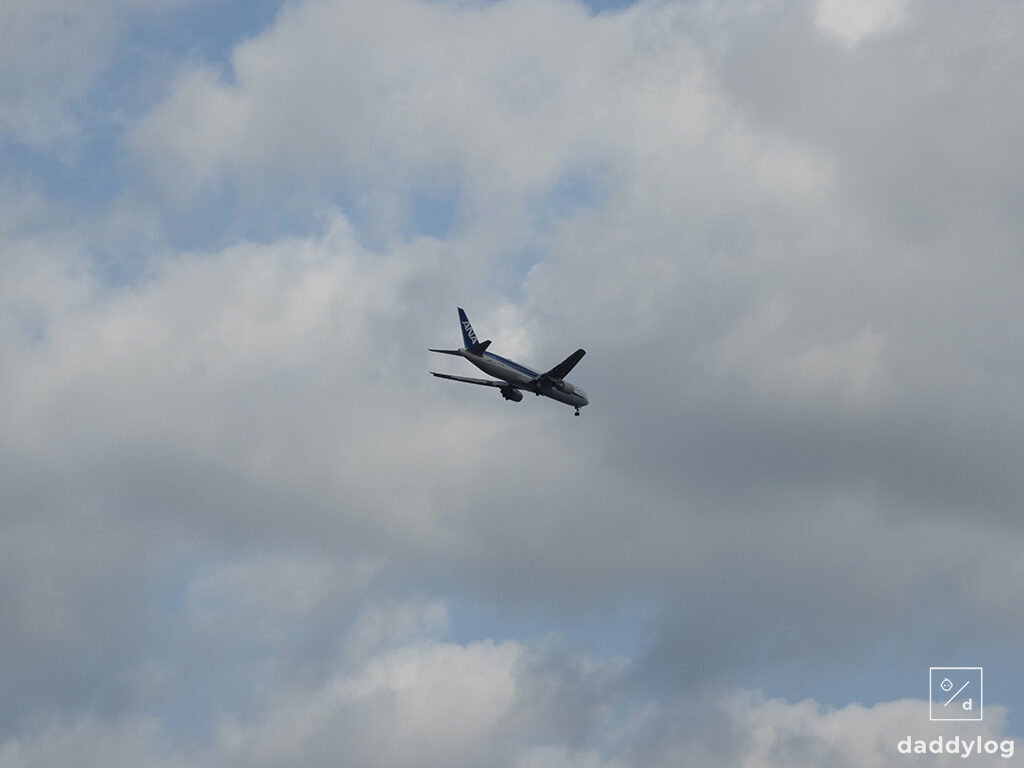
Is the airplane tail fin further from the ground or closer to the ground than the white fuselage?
further from the ground

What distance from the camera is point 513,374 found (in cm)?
17912

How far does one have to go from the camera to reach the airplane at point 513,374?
175500 millimetres

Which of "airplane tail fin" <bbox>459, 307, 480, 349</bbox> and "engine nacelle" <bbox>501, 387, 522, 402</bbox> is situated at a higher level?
"airplane tail fin" <bbox>459, 307, 480, 349</bbox>

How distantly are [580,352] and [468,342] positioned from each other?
18.9 metres

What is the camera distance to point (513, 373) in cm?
17900

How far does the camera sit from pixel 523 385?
592 feet

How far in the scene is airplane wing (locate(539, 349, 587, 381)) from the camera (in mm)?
173000

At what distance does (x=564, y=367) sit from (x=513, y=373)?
679 centimetres

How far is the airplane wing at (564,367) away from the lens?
173m

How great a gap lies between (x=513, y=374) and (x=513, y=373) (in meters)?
0.18

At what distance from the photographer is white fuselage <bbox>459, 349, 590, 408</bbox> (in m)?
177

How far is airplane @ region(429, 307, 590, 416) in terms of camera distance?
176m

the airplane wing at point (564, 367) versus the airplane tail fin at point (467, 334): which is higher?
the airplane tail fin at point (467, 334)

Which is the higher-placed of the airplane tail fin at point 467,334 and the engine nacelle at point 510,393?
the airplane tail fin at point 467,334
